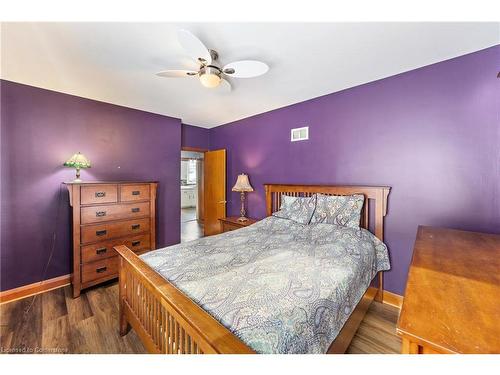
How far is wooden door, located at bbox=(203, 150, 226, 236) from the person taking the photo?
13.6ft

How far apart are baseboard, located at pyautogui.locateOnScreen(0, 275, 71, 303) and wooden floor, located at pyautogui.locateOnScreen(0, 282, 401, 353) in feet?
0.32

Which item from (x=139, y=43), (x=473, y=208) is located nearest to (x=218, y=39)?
(x=139, y=43)

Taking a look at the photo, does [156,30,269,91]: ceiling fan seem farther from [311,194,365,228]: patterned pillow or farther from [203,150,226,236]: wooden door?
[203,150,226,236]: wooden door

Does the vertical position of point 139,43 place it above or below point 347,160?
above

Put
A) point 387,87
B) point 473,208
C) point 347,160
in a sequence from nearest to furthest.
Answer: point 473,208, point 387,87, point 347,160

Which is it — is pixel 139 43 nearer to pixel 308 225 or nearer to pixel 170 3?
pixel 170 3

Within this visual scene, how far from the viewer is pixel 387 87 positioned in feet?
7.43

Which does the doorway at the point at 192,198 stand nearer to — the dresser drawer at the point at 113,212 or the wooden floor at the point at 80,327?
the dresser drawer at the point at 113,212

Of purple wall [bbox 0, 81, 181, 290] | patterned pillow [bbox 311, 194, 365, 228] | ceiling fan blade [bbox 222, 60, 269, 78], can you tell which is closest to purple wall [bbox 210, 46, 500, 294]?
patterned pillow [bbox 311, 194, 365, 228]

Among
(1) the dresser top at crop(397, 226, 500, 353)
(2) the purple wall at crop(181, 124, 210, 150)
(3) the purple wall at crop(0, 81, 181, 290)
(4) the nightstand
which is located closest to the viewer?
(1) the dresser top at crop(397, 226, 500, 353)

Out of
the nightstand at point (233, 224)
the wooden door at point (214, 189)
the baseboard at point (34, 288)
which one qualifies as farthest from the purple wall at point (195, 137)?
the baseboard at point (34, 288)
